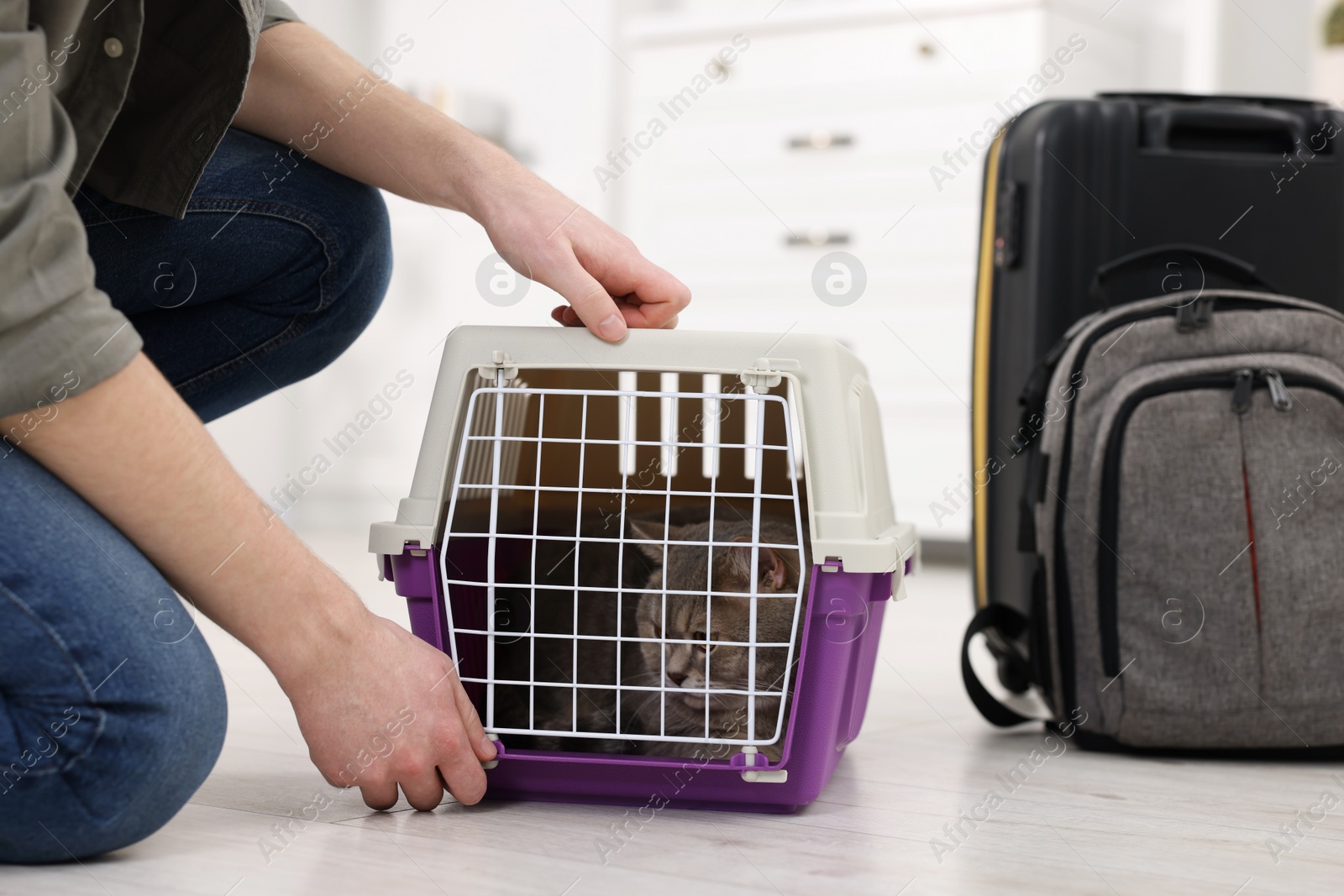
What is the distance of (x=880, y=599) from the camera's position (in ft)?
3.08

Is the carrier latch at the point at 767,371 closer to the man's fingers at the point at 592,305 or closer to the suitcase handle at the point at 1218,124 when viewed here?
the man's fingers at the point at 592,305

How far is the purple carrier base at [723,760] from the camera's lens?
0.88m

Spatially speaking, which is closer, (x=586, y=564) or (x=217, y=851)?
(x=217, y=851)

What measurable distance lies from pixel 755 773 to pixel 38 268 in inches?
23.0

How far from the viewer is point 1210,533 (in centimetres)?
112

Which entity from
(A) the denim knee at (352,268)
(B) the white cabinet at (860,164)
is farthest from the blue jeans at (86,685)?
(B) the white cabinet at (860,164)

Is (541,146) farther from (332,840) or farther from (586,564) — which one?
(332,840)

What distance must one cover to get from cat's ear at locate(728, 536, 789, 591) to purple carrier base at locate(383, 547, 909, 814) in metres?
0.09

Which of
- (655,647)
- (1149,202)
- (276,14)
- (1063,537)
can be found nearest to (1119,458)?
(1063,537)

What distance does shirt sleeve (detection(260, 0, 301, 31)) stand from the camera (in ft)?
3.42

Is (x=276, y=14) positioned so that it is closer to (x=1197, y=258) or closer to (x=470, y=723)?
(x=470, y=723)

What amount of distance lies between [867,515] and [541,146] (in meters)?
2.64

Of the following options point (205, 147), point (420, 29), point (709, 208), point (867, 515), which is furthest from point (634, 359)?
point (420, 29)

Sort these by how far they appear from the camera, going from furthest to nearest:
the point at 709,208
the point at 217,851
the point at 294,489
Result: the point at 294,489 → the point at 709,208 → the point at 217,851
